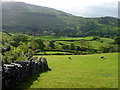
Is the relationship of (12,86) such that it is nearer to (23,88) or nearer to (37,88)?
(23,88)

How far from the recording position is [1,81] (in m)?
14.0

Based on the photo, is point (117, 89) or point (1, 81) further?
point (117, 89)

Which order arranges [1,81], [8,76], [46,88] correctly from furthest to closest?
[46,88], [8,76], [1,81]

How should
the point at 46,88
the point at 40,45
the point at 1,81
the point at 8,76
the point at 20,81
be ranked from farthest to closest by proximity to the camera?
the point at 40,45, the point at 20,81, the point at 46,88, the point at 8,76, the point at 1,81

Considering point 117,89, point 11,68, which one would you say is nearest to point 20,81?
point 11,68

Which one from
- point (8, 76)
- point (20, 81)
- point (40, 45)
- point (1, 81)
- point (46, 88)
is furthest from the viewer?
point (40, 45)

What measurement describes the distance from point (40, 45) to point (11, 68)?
120m

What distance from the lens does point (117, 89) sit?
54.5ft

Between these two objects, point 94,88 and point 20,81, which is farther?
point 20,81

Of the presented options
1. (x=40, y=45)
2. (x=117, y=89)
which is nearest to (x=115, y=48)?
(x=40, y=45)

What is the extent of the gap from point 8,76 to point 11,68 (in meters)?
1.05

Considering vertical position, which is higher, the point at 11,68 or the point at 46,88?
the point at 11,68

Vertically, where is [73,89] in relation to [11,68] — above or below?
below

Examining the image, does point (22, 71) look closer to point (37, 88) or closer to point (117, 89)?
point (37, 88)
